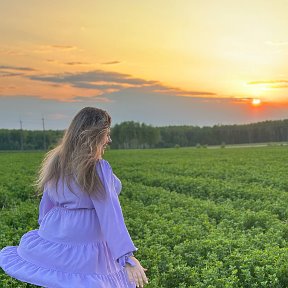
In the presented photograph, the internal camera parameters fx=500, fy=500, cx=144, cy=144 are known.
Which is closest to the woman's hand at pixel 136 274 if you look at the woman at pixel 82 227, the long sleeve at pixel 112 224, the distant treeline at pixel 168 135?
the woman at pixel 82 227

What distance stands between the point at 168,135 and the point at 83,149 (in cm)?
11765

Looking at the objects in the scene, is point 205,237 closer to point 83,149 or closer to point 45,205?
point 45,205

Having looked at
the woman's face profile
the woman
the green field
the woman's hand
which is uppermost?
the woman's face profile

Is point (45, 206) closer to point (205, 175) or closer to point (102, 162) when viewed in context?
point (102, 162)

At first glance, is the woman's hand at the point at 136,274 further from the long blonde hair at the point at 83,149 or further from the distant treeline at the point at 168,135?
the distant treeline at the point at 168,135

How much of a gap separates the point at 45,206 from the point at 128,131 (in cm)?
11208

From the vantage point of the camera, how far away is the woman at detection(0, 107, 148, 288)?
11.5ft

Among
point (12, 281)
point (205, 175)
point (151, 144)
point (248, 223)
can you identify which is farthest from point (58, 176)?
point (151, 144)

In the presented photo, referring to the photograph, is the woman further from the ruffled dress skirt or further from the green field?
the green field

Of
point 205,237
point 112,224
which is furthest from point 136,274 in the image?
point 205,237

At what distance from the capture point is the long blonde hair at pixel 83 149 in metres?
3.52

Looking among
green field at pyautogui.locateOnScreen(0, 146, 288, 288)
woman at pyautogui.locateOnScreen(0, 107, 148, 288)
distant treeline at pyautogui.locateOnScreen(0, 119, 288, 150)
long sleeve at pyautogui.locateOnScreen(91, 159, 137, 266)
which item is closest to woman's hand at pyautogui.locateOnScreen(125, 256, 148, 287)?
woman at pyautogui.locateOnScreen(0, 107, 148, 288)

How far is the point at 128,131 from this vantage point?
116 metres

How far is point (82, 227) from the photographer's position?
11.9 ft
